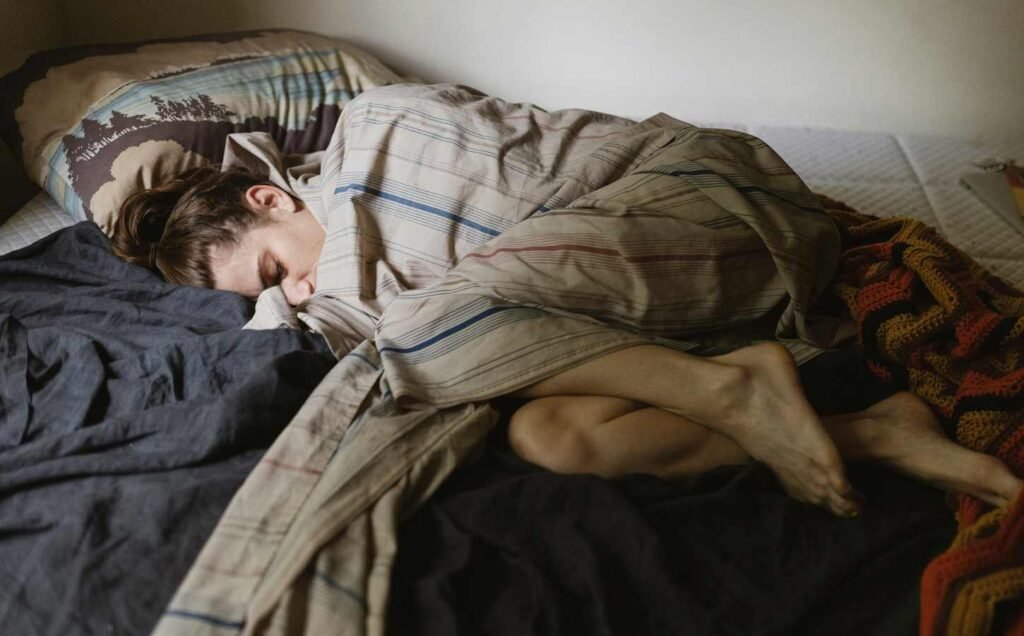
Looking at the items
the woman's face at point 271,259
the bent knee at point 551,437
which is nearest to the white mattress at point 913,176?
the bent knee at point 551,437

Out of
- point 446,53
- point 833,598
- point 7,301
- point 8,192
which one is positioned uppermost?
point 446,53

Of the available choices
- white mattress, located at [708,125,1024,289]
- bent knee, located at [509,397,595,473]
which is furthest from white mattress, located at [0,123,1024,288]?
bent knee, located at [509,397,595,473]

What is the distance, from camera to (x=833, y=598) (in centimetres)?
72

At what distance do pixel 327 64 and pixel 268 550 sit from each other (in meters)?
1.09

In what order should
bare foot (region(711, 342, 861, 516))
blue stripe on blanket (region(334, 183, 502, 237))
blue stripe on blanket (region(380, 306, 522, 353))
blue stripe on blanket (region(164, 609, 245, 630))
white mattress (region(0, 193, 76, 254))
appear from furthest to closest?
white mattress (region(0, 193, 76, 254)), blue stripe on blanket (region(334, 183, 502, 237)), blue stripe on blanket (region(380, 306, 522, 353)), bare foot (region(711, 342, 861, 516)), blue stripe on blanket (region(164, 609, 245, 630))

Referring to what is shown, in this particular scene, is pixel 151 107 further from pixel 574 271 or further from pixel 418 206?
pixel 574 271

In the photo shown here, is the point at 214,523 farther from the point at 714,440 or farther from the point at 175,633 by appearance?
the point at 714,440

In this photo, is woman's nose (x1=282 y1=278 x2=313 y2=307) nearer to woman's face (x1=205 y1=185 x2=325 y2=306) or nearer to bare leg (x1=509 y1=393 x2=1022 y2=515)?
woman's face (x1=205 y1=185 x2=325 y2=306)

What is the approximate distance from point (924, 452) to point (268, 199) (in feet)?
3.30

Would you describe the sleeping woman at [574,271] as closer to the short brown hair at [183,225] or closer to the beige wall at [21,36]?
the short brown hair at [183,225]

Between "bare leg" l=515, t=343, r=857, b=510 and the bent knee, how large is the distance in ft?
0.09

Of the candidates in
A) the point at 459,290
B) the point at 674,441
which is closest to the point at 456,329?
the point at 459,290

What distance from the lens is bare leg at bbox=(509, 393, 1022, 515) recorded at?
2.69 feet

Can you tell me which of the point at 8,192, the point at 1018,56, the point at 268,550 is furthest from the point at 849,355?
the point at 8,192
